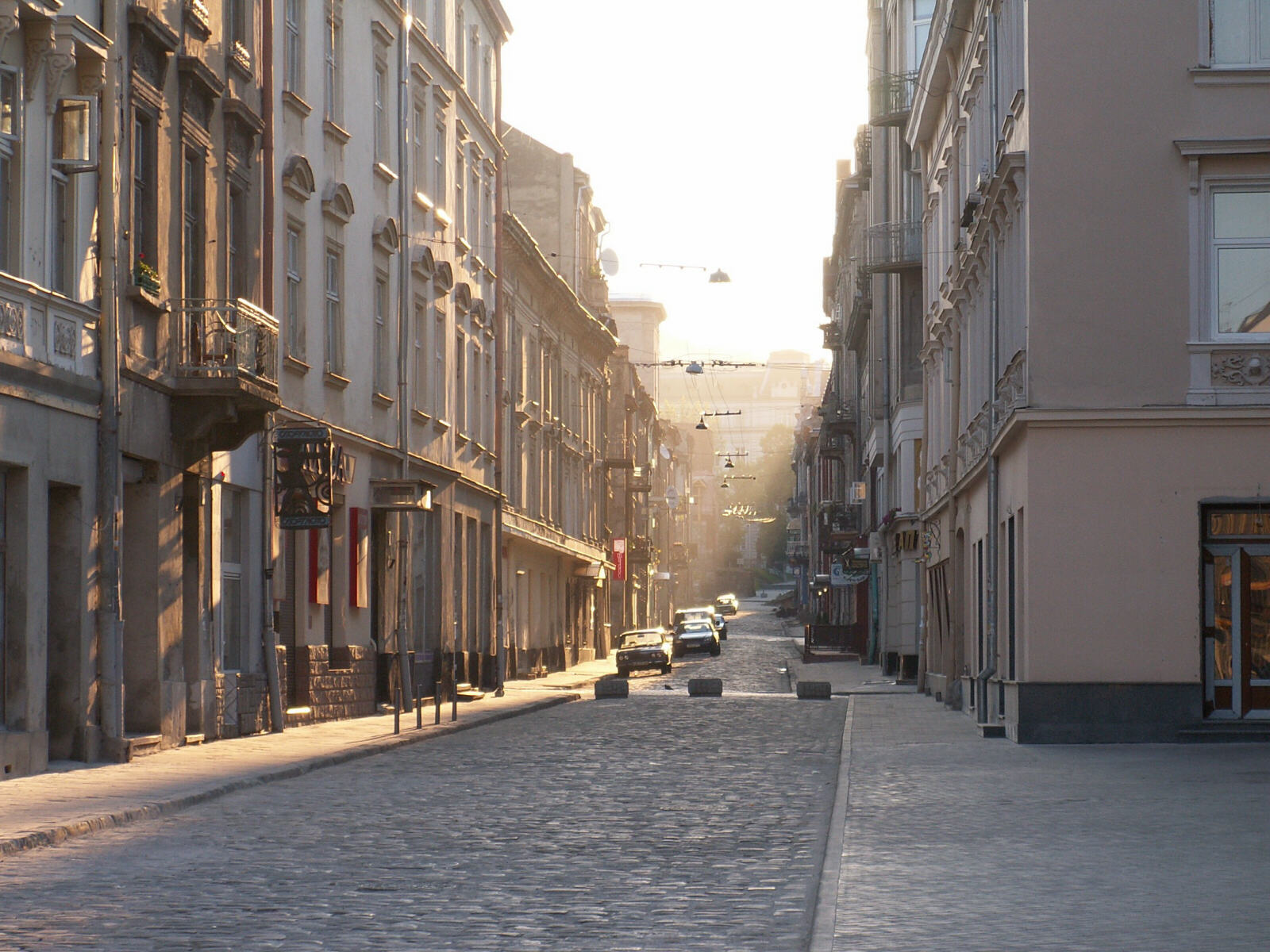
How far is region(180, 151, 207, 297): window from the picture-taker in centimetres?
2262

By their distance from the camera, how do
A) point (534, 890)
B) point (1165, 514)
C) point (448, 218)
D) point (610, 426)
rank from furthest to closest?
1. point (610, 426)
2. point (448, 218)
3. point (1165, 514)
4. point (534, 890)

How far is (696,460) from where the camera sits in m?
169

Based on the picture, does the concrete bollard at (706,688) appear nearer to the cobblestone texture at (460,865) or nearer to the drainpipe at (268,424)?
the drainpipe at (268,424)

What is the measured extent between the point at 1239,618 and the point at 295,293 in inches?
519

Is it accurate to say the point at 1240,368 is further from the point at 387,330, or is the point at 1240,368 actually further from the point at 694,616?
the point at 694,616

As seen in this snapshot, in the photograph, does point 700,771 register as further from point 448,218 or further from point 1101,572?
point 448,218

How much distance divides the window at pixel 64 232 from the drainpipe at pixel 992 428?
1199 cm

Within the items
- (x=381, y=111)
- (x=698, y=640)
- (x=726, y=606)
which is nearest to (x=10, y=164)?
(x=381, y=111)

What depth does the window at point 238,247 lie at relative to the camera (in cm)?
2433

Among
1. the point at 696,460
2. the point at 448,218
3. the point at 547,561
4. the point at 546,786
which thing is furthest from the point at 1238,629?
the point at 696,460

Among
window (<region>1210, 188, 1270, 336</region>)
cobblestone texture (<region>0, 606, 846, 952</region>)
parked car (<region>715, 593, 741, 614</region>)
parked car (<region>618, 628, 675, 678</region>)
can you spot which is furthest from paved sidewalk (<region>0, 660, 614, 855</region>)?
parked car (<region>715, 593, 741, 614</region>)

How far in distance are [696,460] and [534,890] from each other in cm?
15932

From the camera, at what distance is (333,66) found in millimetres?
29297

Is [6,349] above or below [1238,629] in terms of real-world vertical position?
above
